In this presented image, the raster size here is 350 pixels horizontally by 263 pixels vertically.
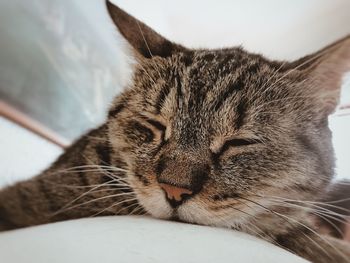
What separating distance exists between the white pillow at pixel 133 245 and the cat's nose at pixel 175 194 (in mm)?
44

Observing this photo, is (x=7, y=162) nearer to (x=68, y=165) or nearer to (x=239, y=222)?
(x=68, y=165)

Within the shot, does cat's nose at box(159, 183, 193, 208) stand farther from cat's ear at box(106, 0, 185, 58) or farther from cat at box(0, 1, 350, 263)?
cat's ear at box(106, 0, 185, 58)

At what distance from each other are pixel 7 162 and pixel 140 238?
0.56 m

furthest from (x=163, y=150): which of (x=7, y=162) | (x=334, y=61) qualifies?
(x=7, y=162)

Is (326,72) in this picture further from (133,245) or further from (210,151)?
(133,245)

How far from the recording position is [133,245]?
49 cm

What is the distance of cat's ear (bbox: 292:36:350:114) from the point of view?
0.66 m

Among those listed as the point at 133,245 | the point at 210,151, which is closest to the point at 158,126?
the point at 210,151

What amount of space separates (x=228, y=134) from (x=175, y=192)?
0.41ft

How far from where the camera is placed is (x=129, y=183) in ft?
2.26

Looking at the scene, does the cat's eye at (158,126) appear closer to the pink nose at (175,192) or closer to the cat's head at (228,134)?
the cat's head at (228,134)

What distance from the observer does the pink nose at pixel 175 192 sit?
23.3 inches

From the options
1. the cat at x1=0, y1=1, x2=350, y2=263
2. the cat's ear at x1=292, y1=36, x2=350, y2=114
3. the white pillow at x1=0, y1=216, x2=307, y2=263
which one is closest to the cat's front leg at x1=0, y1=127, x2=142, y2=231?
the cat at x1=0, y1=1, x2=350, y2=263

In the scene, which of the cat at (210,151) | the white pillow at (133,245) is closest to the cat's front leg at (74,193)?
the cat at (210,151)
